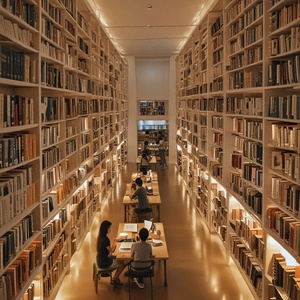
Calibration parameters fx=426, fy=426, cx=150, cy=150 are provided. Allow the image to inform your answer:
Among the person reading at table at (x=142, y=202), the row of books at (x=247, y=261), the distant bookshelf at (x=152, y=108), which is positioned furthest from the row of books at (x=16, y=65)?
the distant bookshelf at (x=152, y=108)

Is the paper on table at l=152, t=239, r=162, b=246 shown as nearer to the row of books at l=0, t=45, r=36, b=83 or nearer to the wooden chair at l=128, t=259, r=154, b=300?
the wooden chair at l=128, t=259, r=154, b=300

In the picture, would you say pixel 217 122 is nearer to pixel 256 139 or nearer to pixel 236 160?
pixel 236 160

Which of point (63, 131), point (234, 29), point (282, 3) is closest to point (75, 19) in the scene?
point (63, 131)

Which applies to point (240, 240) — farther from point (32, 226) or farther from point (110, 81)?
point (110, 81)

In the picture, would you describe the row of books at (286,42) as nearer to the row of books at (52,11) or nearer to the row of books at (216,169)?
the row of books at (52,11)

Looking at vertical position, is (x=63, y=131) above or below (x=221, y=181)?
above

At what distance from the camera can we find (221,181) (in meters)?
8.22

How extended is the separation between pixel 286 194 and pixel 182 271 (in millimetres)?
3082

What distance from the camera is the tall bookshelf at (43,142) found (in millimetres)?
3988

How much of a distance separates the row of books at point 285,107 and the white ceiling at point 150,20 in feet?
18.1

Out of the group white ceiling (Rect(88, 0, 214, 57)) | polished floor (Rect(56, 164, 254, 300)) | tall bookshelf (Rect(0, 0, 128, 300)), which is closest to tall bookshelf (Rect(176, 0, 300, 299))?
polished floor (Rect(56, 164, 254, 300))

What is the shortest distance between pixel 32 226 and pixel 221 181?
431 cm

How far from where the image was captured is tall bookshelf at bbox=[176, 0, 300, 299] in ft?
15.1

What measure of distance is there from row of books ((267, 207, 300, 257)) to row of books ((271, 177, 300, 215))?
0.55ft
